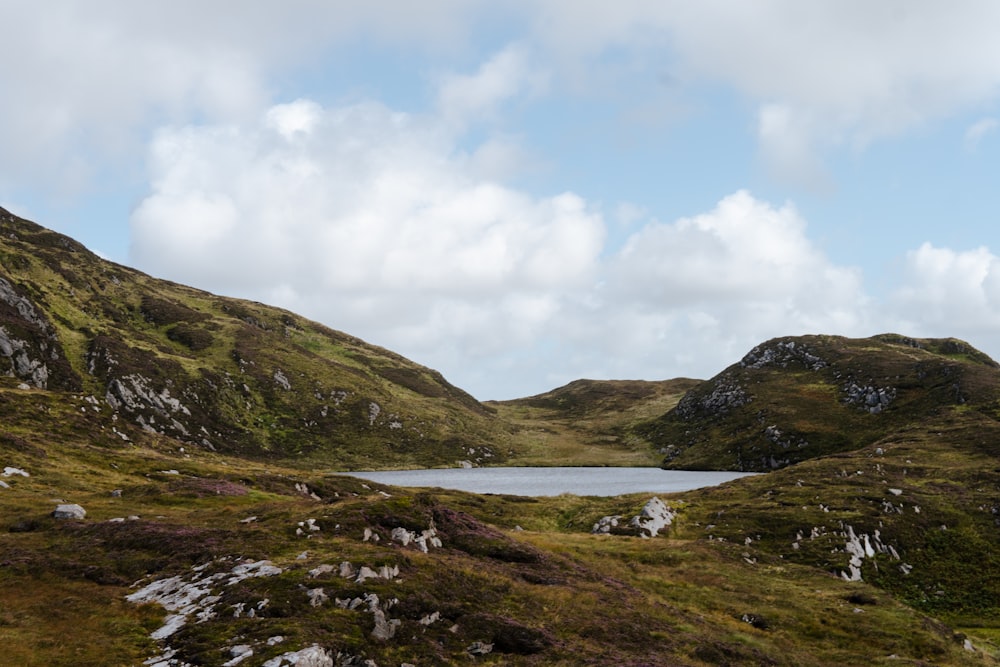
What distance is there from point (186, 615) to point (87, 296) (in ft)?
631

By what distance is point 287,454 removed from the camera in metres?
166

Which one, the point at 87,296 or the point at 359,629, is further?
the point at 87,296

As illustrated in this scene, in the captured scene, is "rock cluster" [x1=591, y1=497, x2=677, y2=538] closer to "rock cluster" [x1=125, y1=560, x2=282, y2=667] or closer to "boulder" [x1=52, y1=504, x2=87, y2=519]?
"rock cluster" [x1=125, y1=560, x2=282, y2=667]

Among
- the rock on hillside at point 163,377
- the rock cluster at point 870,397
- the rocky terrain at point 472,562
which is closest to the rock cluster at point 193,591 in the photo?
the rocky terrain at point 472,562

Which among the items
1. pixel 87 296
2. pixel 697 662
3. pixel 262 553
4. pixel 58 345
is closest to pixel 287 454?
pixel 58 345

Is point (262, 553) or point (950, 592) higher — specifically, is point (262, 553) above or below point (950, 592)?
above

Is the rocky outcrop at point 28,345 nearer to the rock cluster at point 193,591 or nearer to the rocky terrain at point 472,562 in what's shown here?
the rocky terrain at point 472,562

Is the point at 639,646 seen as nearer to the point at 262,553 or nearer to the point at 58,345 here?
the point at 262,553

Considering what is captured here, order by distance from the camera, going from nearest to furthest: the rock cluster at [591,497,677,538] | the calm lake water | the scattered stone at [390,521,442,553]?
the scattered stone at [390,521,442,553]
the rock cluster at [591,497,677,538]
the calm lake water

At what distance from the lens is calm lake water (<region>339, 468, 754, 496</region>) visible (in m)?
126

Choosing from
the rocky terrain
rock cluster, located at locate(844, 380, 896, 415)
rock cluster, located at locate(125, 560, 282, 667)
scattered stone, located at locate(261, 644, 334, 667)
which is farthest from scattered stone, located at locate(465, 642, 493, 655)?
rock cluster, located at locate(844, 380, 896, 415)

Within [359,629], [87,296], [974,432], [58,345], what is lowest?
[359,629]

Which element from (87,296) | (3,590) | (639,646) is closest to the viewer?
(3,590)

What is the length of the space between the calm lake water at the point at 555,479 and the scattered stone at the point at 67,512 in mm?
80323
